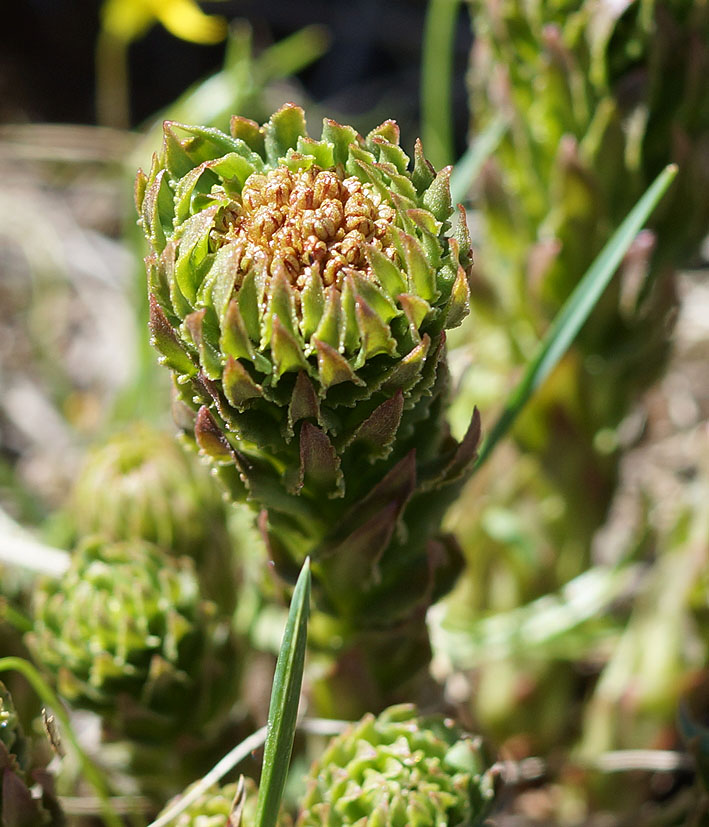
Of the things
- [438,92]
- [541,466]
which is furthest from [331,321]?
[438,92]

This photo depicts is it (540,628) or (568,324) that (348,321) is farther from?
(540,628)

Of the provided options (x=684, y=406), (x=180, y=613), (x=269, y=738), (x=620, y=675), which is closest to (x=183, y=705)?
(x=180, y=613)

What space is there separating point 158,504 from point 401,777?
0.64 metres

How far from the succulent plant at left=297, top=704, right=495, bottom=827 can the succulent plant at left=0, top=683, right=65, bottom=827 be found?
285 millimetres

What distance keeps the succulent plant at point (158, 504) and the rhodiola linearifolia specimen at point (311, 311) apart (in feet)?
1.72

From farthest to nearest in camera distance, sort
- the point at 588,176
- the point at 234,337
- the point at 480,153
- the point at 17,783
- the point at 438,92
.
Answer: the point at 438,92 → the point at 480,153 → the point at 588,176 → the point at 17,783 → the point at 234,337

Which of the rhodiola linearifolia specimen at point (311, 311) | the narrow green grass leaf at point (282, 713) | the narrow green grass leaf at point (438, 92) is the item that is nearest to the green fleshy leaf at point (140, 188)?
the rhodiola linearifolia specimen at point (311, 311)

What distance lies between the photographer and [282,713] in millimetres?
844

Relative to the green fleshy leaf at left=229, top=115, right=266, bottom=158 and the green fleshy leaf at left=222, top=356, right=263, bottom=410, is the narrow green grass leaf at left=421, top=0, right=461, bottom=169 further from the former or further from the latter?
the green fleshy leaf at left=222, top=356, right=263, bottom=410

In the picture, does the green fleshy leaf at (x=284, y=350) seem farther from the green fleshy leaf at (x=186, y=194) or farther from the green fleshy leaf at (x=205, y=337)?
the green fleshy leaf at (x=186, y=194)

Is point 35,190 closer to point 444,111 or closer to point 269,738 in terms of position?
point 444,111

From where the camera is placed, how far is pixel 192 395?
0.89 m

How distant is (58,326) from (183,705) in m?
1.93

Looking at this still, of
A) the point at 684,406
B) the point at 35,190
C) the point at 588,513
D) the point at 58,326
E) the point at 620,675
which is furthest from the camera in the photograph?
the point at 35,190
